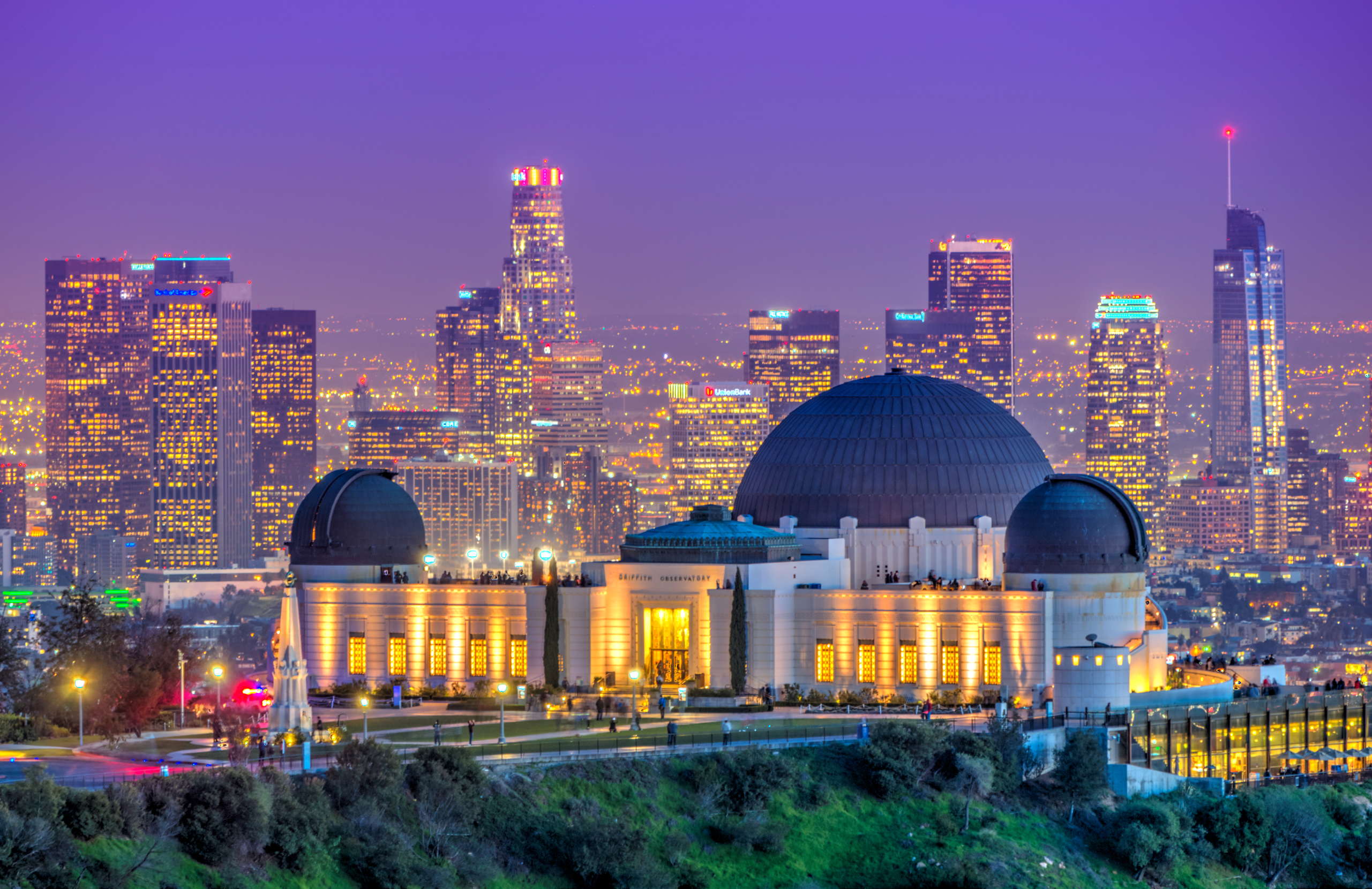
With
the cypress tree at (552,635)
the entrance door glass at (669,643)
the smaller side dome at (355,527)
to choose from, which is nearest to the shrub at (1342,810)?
the entrance door glass at (669,643)

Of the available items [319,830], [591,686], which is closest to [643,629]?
[591,686]

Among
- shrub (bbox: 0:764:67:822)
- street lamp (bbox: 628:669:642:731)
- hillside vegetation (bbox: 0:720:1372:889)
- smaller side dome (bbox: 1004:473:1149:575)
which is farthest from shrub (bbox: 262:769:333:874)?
smaller side dome (bbox: 1004:473:1149:575)

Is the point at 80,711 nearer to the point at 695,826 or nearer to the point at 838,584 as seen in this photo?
the point at 695,826

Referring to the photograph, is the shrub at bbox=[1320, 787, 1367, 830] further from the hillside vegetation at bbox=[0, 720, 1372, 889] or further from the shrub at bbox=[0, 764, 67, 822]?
the shrub at bbox=[0, 764, 67, 822]

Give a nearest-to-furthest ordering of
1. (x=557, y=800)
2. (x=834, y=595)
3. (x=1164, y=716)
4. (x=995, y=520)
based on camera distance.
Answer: (x=557, y=800)
(x=1164, y=716)
(x=834, y=595)
(x=995, y=520)

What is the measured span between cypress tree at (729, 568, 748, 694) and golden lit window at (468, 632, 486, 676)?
13.4 meters

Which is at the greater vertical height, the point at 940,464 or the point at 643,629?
the point at 940,464

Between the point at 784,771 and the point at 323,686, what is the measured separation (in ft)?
118

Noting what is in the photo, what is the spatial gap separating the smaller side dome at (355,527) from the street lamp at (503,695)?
43.7ft

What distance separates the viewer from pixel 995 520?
123m

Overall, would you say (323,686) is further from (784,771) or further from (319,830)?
(319,830)

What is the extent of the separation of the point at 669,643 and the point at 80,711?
30.7m

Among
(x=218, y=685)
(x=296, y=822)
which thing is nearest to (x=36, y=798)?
(x=296, y=822)

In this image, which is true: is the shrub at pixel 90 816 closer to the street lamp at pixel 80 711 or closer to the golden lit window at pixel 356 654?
the street lamp at pixel 80 711
